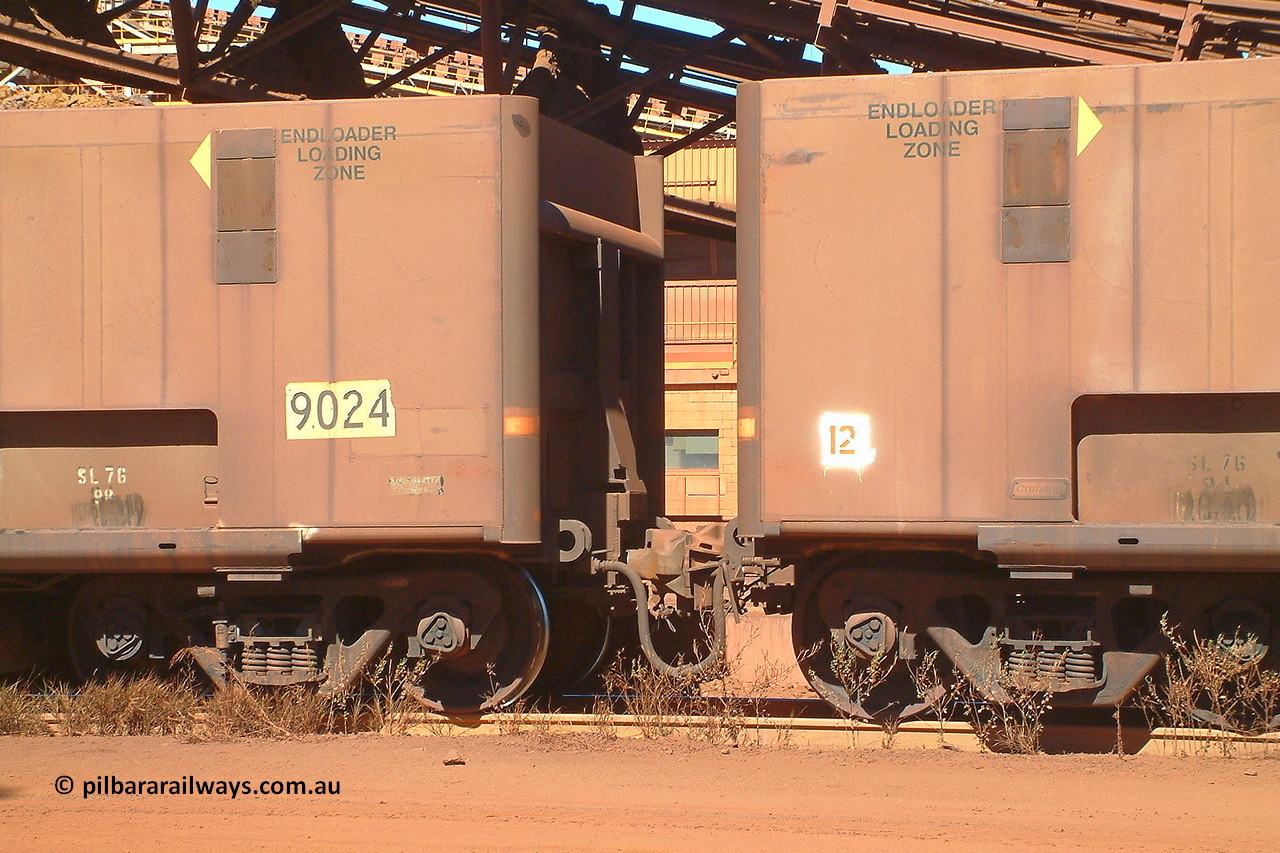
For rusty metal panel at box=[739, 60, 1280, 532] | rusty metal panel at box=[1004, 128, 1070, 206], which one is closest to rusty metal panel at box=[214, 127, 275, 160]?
rusty metal panel at box=[739, 60, 1280, 532]

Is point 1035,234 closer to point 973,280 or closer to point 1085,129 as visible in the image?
point 973,280

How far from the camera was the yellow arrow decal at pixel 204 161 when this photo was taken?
276 inches

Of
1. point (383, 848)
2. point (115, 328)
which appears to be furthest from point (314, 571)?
point (383, 848)

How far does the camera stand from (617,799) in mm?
5637

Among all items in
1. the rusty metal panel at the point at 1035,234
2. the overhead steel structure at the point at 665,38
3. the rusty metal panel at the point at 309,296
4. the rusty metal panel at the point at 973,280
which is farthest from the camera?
the overhead steel structure at the point at 665,38

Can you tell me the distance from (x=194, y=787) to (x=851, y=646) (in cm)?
358

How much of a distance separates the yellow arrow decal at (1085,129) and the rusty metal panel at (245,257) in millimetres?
4519

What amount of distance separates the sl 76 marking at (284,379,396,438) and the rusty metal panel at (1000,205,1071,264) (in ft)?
11.6

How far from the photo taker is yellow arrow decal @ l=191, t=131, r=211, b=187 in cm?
701

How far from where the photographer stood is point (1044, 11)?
36.7 ft

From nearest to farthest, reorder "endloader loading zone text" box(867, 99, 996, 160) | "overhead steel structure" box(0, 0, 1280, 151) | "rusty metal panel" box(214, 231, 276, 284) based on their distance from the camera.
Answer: "endloader loading zone text" box(867, 99, 996, 160)
"rusty metal panel" box(214, 231, 276, 284)
"overhead steel structure" box(0, 0, 1280, 151)

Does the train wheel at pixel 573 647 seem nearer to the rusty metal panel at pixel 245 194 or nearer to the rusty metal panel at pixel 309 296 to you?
the rusty metal panel at pixel 309 296

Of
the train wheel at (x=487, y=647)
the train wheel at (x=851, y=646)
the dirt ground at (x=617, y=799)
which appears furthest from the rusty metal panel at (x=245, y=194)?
the train wheel at (x=851, y=646)

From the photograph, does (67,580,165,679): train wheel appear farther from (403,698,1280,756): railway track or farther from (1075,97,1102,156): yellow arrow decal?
(1075,97,1102,156): yellow arrow decal
